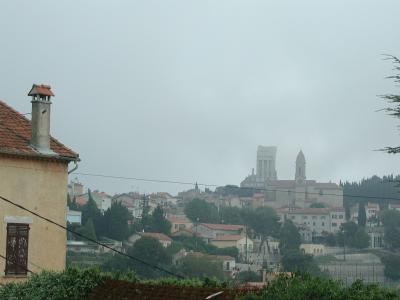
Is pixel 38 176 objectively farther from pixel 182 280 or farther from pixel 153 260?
pixel 153 260

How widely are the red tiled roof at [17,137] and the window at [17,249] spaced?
2027 mm

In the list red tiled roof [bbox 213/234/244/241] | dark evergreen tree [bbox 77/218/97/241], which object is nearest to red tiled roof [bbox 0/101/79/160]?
dark evergreen tree [bbox 77/218/97/241]

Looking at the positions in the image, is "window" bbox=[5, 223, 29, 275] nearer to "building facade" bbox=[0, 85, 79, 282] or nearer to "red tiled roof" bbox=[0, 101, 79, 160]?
"building facade" bbox=[0, 85, 79, 282]

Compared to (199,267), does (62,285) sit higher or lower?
higher

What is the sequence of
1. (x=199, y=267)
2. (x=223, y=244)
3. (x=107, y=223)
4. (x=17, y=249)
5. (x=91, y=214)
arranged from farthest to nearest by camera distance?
(x=223, y=244) → (x=107, y=223) → (x=91, y=214) → (x=199, y=267) → (x=17, y=249)

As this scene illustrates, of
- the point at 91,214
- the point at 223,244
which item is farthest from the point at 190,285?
the point at 223,244

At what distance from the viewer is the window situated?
23.0 metres

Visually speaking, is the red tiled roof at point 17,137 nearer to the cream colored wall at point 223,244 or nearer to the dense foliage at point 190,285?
the dense foliage at point 190,285

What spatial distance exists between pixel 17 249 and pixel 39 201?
4.77 ft

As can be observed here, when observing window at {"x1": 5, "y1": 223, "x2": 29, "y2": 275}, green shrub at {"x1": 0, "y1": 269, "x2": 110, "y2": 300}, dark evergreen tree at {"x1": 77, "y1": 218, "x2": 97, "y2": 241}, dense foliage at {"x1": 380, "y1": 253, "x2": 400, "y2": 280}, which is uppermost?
dark evergreen tree at {"x1": 77, "y1": 218, "x2": 97, "y2": 241}

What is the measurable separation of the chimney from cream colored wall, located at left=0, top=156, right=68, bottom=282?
0.62m

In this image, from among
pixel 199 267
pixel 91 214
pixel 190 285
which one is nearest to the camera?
pixel 190 285

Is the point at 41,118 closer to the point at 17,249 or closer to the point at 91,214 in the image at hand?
the point at 17,249

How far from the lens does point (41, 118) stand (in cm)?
2452
